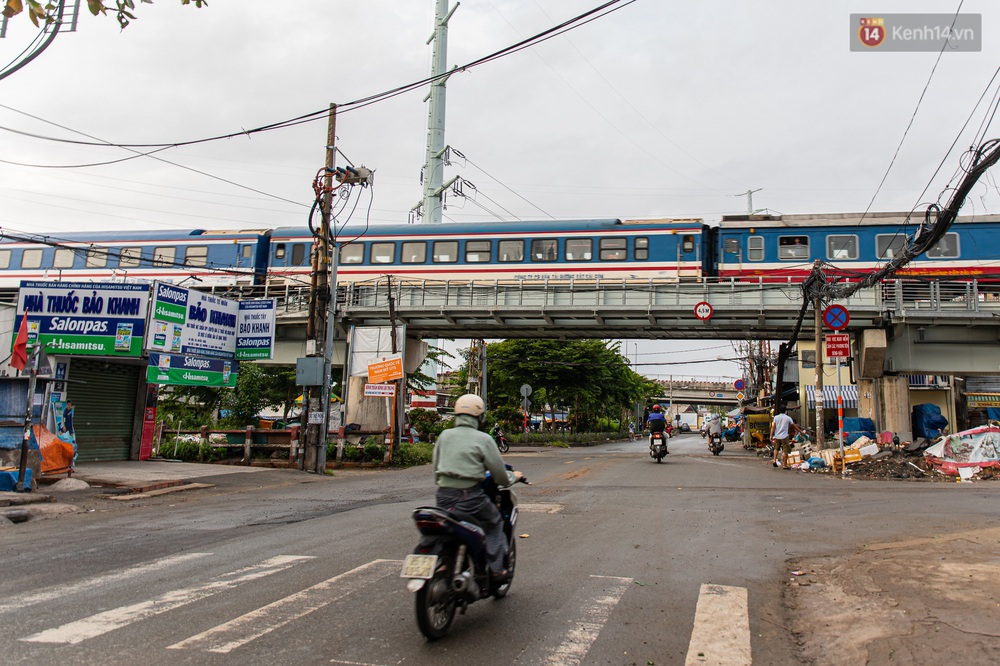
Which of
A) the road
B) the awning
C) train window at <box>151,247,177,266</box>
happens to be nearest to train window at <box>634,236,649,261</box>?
the awning

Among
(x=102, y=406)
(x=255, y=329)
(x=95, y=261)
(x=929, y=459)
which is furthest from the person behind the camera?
(x=95, y=261)

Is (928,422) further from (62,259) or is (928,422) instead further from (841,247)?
(62,259)

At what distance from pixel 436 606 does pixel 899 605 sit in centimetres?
337

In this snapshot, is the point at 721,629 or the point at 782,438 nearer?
the point at 721,629

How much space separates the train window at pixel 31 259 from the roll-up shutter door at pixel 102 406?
47.0 ft

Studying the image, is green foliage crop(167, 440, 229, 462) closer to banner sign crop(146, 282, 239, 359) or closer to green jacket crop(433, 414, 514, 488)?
banner sign crop(146, 282, 239, 359)

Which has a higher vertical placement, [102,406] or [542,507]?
[102,406]

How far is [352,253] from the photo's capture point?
26.8 metres

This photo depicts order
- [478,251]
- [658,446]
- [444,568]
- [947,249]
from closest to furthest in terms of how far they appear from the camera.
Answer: [444,568]
[658,446]
[947,249]
[478,251]

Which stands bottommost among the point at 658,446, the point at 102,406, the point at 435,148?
the point at 658,446

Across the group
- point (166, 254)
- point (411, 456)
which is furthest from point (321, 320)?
point (166, 254)

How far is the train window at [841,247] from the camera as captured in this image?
75.5 ft

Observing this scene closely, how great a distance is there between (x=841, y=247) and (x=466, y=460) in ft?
71.6

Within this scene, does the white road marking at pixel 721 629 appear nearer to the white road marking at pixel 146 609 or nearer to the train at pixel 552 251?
the white road marking at pixel 146 609
